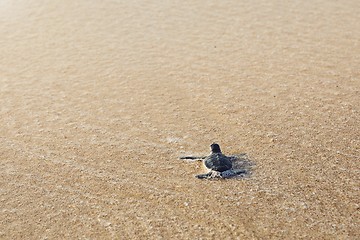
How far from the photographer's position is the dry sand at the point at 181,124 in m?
3.00

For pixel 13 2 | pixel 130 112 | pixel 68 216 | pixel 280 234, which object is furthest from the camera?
pixel 13 2

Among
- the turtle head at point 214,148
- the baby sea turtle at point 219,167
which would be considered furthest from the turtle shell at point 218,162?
the turtle head at point 214,148

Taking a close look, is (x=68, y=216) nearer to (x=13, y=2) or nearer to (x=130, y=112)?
(x=130, y=112)

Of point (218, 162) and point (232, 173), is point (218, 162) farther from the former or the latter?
point (232, 173)

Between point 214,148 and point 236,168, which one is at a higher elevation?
point 214,148

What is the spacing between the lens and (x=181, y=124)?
14.0 ft

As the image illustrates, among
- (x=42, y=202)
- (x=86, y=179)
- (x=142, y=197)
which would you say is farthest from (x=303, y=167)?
(x=42, y=202)

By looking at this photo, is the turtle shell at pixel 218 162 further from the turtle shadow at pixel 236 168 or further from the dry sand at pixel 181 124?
the dry sand at pixel 181 124

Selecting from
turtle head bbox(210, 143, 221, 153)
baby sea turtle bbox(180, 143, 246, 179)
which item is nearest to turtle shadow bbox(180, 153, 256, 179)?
baby sea turtle bbox(180, 143, 246, 179)

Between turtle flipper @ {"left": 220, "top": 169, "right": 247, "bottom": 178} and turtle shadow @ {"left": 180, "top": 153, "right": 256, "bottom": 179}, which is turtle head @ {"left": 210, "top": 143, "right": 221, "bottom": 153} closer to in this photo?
turtle shadow @ {"left": 180, "top": 153, "right": 256, "bottom": 179}

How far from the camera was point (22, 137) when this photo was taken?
4.25 m

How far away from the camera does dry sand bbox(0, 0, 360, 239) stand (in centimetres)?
300

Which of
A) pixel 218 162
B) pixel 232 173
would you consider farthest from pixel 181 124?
pixel 232 173

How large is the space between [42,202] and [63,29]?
5070 millimetres
